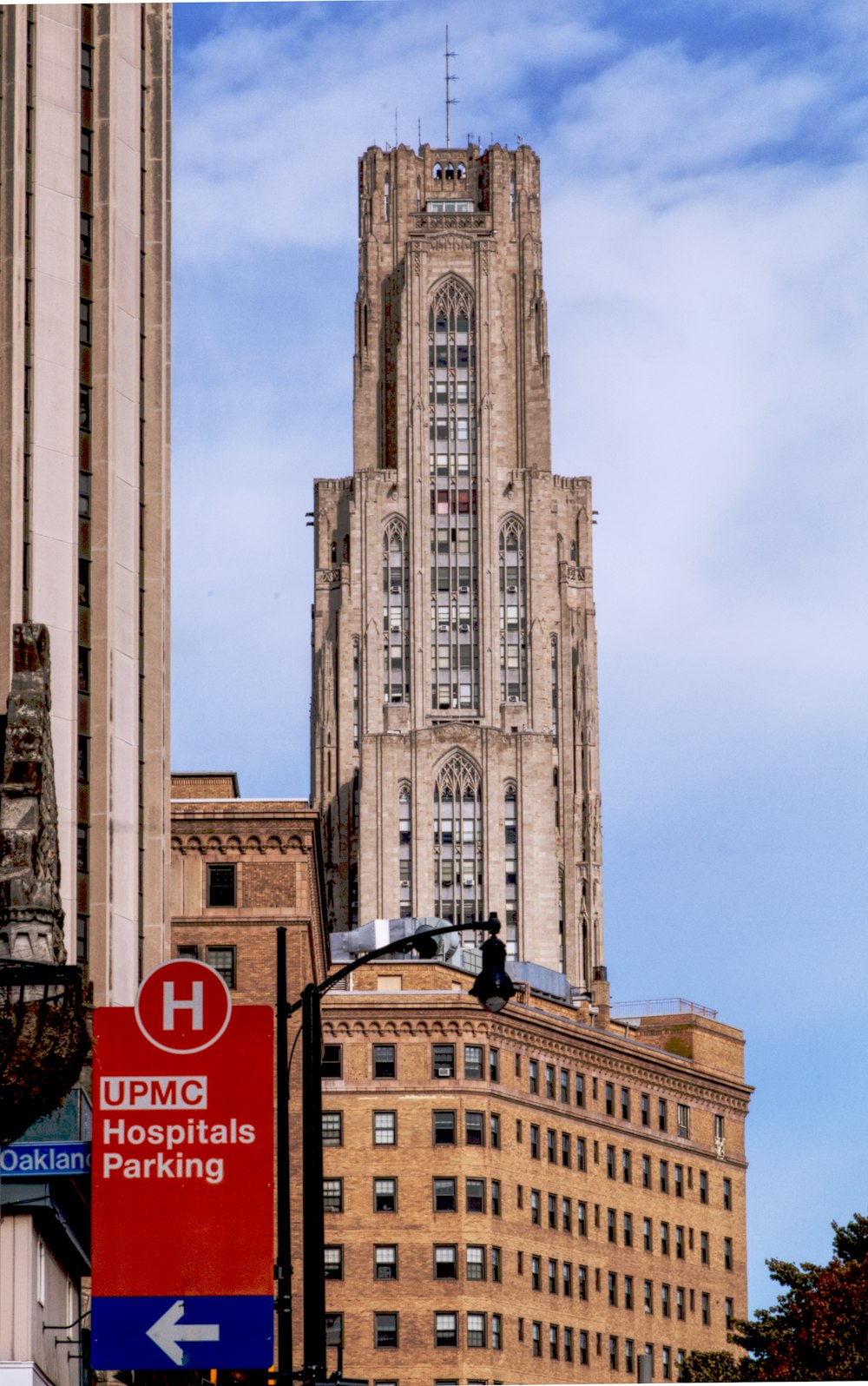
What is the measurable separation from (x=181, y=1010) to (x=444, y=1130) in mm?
117336

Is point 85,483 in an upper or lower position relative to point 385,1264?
upper

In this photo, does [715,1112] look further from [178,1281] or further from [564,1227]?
[178,1281]

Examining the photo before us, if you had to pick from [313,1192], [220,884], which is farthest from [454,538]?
[313,1192]

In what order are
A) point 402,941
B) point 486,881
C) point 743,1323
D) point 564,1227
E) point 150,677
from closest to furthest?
point 402,941 < point 150,677 < point 743,1323 < point 564,1227 < point 486,881

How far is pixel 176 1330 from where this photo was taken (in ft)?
84.1

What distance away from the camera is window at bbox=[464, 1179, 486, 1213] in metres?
141

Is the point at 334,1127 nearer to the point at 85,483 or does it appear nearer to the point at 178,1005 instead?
the point at 85,483

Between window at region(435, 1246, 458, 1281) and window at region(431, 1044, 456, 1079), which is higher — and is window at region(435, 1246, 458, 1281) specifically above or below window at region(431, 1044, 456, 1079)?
below

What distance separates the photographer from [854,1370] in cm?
9000

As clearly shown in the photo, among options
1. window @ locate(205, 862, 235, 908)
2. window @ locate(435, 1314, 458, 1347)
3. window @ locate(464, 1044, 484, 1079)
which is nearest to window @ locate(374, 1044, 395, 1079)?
window @ locate(464, 1044, 484, 1079)

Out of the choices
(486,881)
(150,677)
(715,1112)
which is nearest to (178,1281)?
(150,677)

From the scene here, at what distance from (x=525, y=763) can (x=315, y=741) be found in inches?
569

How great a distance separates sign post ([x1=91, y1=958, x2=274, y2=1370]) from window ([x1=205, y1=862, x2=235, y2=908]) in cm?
8928

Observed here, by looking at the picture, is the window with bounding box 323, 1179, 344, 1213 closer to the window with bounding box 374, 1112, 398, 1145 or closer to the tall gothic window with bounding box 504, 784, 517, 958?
the window with bounding box 374, 1112, 398, 1145
